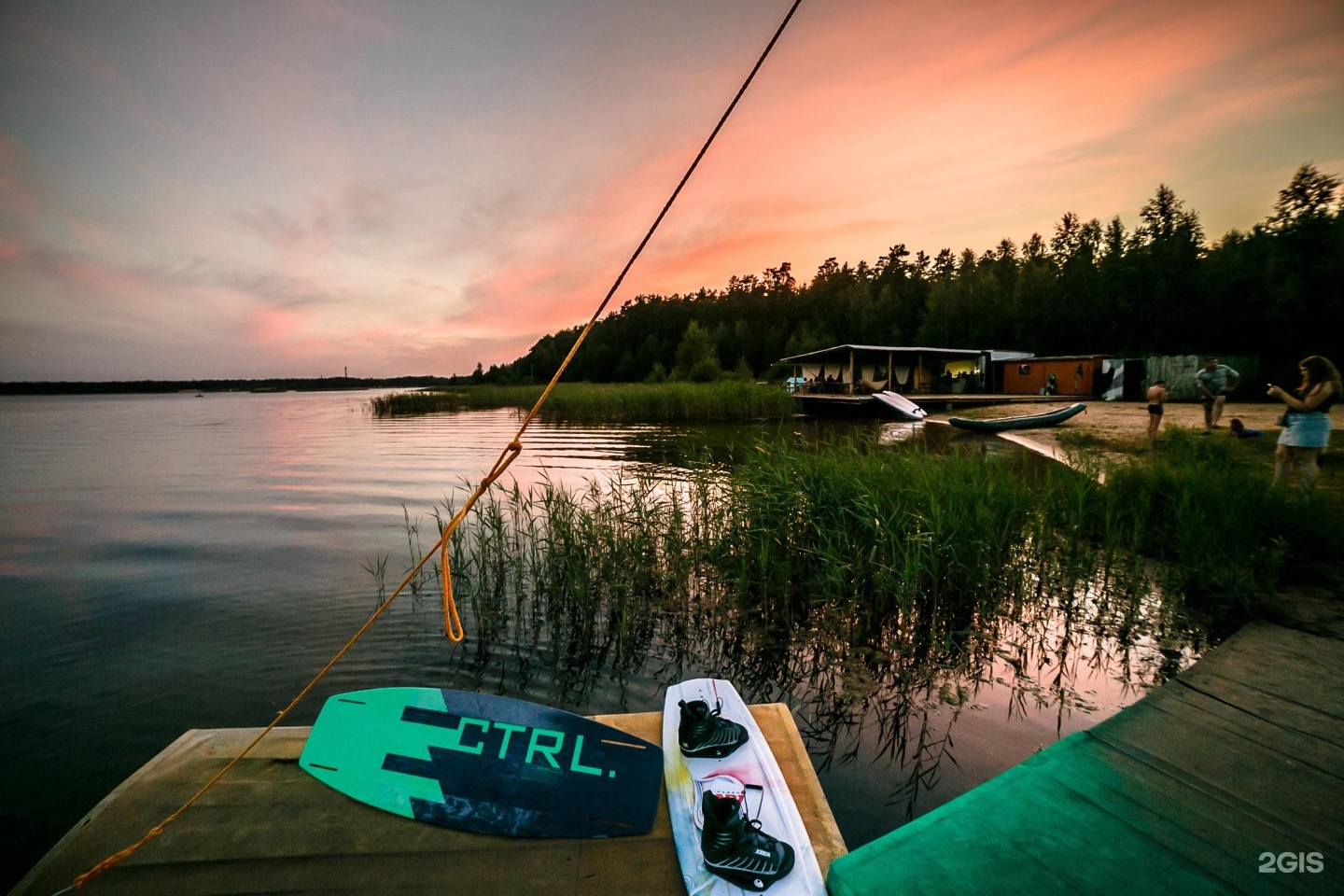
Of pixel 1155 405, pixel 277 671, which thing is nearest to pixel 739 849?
pixel 277 671

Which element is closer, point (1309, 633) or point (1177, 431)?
point (1309, 633)

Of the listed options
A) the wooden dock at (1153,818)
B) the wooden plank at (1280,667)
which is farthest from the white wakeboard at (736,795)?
the wooden plank at (1280,667)

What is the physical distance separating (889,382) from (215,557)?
3477 cm

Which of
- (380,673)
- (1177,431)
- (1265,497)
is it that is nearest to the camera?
(380,673)

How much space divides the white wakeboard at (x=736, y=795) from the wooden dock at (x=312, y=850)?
6 cm

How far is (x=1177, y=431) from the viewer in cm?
1215

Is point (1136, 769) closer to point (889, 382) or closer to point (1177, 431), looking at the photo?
point (1177, 431)

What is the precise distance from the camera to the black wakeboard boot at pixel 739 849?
196cm

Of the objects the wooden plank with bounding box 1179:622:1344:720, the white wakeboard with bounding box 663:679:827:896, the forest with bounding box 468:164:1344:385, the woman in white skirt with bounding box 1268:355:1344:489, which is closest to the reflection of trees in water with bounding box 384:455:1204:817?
the wooden plank with bounding box 1179:622:1344:720

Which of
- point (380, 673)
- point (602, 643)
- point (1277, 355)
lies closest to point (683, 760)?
point (602, 643)

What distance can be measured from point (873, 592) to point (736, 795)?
3.14 meters

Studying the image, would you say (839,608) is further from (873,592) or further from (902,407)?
(902,407)

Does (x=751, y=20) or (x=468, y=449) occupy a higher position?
(x=751, y=20)

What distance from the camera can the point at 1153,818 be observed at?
2.28 m
